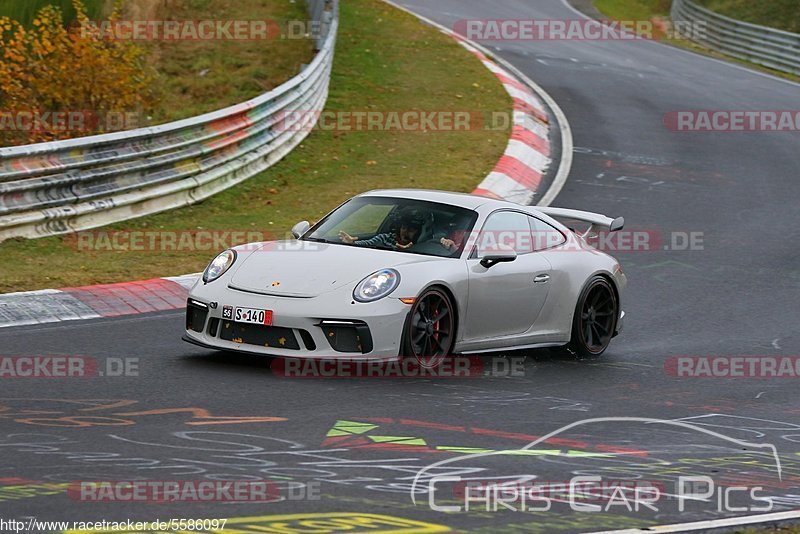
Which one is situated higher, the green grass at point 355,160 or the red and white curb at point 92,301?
the green grass at point 355,160

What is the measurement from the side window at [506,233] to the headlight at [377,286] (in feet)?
3.11

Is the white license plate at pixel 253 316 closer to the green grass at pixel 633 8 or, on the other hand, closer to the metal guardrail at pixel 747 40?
the metal guardrail at pixel 747 40

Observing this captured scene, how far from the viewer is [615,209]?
17344mm

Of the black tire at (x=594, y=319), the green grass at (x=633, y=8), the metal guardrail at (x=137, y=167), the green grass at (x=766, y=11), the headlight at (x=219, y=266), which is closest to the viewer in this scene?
the headlight at (x=219, y=266)

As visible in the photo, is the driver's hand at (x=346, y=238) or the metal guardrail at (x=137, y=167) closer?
the driver's hand at (x=346, y=238)

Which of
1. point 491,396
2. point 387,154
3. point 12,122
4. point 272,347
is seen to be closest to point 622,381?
point 491,396

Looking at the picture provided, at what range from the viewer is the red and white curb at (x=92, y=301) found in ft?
33.0

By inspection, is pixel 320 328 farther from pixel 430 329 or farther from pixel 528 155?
pixel 528 155

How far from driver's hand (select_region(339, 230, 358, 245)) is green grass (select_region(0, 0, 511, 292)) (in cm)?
271

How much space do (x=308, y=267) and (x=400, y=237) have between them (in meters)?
0.91

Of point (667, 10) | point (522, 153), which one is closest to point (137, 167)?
point (522, 153)

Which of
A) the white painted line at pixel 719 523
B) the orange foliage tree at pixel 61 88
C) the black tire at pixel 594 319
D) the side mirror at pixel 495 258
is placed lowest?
the white painted line at pixel 719 523

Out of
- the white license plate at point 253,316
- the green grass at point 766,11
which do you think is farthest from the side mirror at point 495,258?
the green grass at point 766,11

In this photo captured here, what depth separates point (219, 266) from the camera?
9352 millimetres
